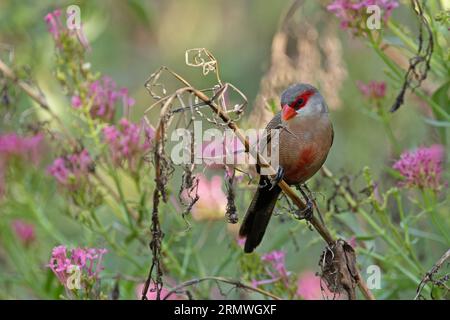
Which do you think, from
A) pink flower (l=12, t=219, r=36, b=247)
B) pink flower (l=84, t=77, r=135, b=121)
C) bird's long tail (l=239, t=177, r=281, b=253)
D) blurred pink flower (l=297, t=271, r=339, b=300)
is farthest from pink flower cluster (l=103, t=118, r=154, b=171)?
blurred pink flower (l=297, t=271, r=339, b=300)

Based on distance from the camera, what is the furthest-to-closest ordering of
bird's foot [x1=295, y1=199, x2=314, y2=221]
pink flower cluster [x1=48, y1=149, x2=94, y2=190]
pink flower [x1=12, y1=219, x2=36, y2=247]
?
pink flower [x1=12, y1=219, x2=36, y2=247]
pink flower cluster [x1=48, y1=149, x2=94, y2=190]
bird's foot [x1=295, y1=199, x2=314, y2=221]

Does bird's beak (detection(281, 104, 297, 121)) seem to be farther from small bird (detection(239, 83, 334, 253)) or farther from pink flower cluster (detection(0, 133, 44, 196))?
pink flower cluster (detection(0, 133, 44, 196))

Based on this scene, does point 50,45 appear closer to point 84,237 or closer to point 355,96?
point 84,237

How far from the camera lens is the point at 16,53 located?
16.6ft

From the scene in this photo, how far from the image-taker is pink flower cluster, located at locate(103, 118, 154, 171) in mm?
4035

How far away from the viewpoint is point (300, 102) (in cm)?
376

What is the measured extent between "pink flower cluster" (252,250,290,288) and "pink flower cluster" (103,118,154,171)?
0.77 meters

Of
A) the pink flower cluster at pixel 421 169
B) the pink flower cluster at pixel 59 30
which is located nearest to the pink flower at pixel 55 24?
the pink flower cluster at pixel 59 30

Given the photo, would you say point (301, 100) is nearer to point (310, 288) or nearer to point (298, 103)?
point (298, 103)

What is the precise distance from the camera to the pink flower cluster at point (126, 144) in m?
4.04

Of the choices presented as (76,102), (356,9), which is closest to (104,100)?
(76,102)
